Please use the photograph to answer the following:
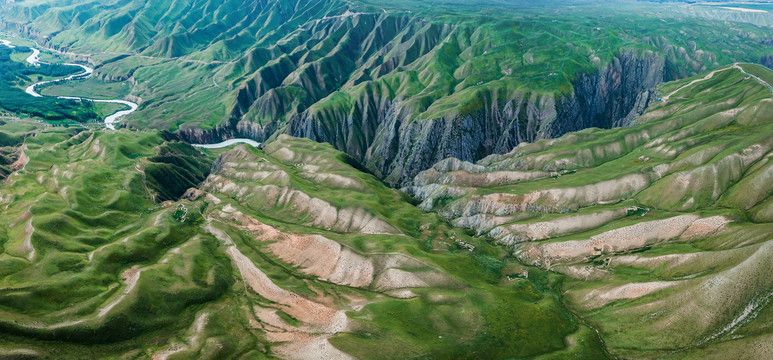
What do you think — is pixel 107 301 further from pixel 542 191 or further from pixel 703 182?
pixel 703 182

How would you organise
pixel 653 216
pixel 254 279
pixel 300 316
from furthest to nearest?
pixel 653 216 → pixel 254 279 → pixel 300 316

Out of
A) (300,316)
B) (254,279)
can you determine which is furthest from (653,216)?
(254,279)

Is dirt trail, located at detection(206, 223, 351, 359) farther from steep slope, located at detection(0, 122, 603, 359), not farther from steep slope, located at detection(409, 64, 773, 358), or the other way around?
steep slope, located at detection(409, 64, 773, 358)

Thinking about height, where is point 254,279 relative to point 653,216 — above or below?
below

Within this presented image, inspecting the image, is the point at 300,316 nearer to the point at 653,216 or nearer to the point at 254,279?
the point at 254,279

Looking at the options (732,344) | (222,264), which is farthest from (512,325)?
(222,264)

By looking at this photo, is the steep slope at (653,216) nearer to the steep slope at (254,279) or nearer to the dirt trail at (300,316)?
the steep slope at (254,279)
